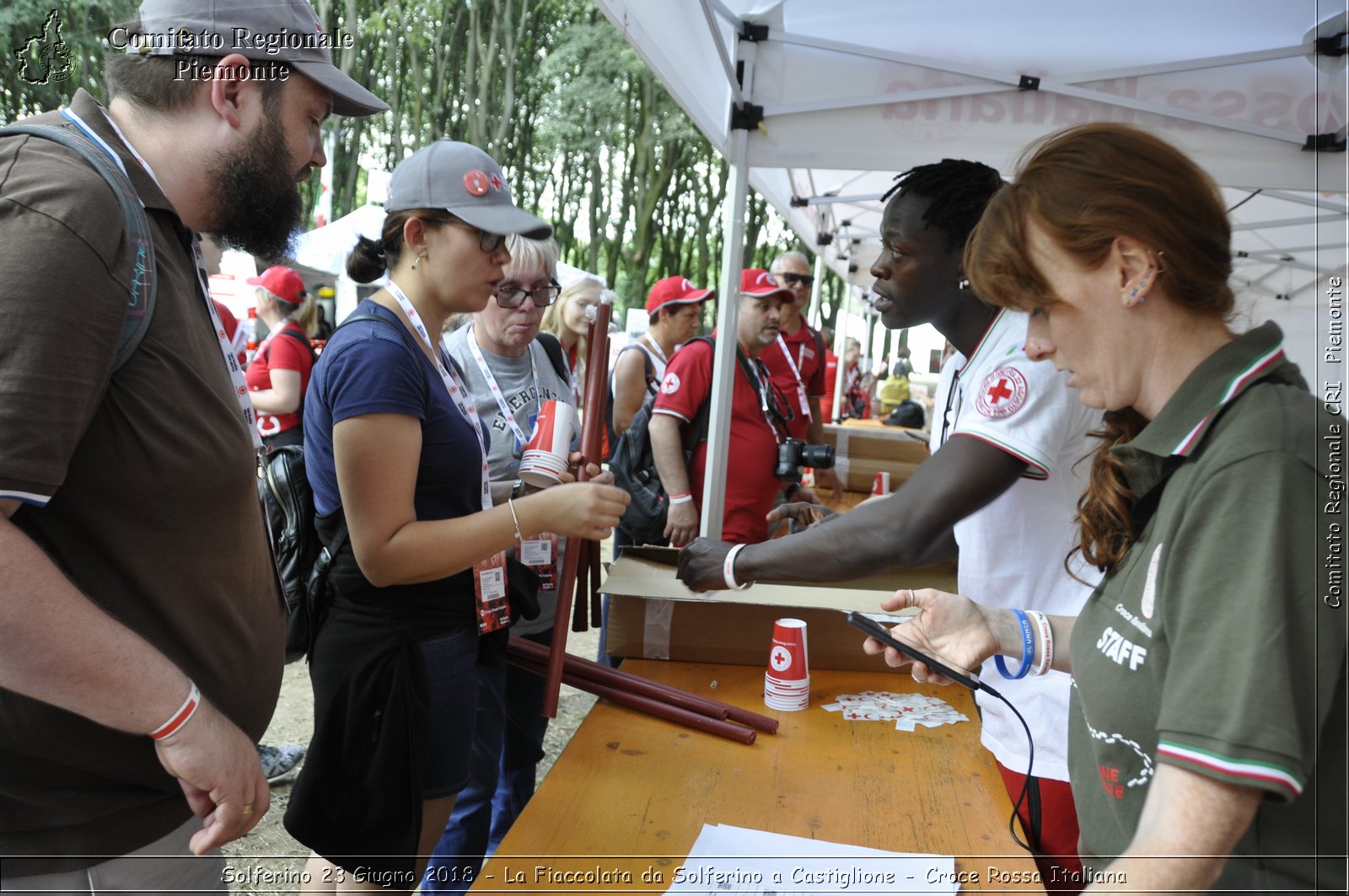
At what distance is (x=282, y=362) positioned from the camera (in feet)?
16.3

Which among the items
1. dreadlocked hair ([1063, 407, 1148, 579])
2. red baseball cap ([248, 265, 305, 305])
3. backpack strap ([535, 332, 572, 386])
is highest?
red baseball cap ([248, 265, 305, 305])

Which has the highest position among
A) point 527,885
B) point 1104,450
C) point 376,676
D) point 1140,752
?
point 1104,450

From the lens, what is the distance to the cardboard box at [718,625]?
92.5 inches

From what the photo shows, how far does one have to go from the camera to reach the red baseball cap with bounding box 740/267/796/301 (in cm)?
461

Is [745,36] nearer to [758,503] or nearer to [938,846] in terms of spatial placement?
[758,503]

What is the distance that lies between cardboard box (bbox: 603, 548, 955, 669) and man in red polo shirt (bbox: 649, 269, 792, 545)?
1.73 m

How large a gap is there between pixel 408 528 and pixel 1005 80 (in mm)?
2930

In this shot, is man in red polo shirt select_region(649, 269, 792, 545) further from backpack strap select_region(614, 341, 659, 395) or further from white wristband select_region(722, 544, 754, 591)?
white wristband select_region(722, 544, 754, 591)

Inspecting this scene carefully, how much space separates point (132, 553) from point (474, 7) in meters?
19.4

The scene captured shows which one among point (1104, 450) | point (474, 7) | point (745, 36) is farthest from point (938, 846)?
point (474, 7)

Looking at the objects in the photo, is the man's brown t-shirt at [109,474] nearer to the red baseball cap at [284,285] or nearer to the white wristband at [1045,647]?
the white wristband at [1045,647]

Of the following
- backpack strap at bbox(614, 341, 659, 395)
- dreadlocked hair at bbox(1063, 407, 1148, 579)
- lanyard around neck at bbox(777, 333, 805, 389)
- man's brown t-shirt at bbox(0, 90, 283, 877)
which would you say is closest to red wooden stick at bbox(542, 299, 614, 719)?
man's brown t-shirt at bbox(0, 90, 283, 877)

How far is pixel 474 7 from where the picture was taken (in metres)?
18.0

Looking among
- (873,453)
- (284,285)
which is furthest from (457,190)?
(873,453)
